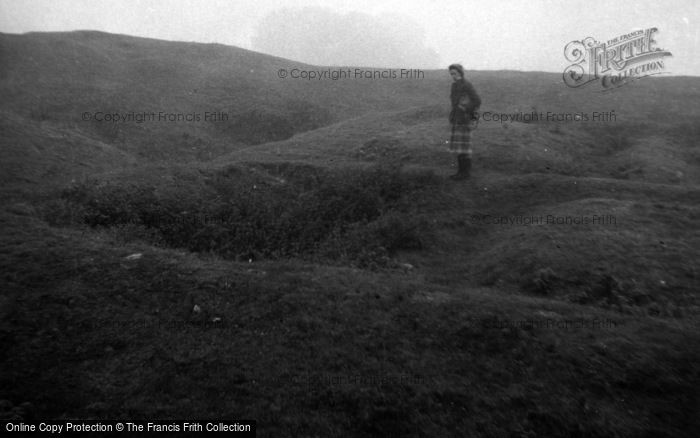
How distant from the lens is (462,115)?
11.9 meters

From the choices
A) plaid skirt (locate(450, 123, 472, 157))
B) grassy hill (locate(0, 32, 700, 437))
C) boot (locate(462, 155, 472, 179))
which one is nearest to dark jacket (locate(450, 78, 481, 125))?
plaid skirt (locate(450, 123, 472, 157))

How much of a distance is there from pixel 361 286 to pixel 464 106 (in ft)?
23.6

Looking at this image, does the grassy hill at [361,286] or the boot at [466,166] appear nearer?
the grassy hill at [361,286]

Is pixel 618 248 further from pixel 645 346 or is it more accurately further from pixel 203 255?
pixel 203 255

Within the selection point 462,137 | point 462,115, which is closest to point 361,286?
point 462,137

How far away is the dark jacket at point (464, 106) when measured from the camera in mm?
11750

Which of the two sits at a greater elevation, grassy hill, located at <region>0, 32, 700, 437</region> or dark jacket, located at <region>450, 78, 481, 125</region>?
dark jacket, located at <region>450, 78, 481, 125</region>

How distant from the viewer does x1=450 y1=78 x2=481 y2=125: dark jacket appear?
38.5 ft

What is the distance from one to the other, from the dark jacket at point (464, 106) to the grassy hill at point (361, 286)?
159 cm

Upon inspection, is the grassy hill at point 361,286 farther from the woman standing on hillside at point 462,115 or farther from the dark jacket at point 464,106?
the dark jacket at point 464,106

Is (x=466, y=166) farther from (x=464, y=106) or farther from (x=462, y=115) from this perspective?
(x=464, y=106)

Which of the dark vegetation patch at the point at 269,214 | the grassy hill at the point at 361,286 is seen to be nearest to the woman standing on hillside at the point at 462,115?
the grassy hill at the point at 361,286

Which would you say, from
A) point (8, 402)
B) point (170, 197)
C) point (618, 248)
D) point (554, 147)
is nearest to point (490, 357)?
point (618, 248)

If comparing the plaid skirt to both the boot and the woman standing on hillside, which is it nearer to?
the woman standing on hillside
